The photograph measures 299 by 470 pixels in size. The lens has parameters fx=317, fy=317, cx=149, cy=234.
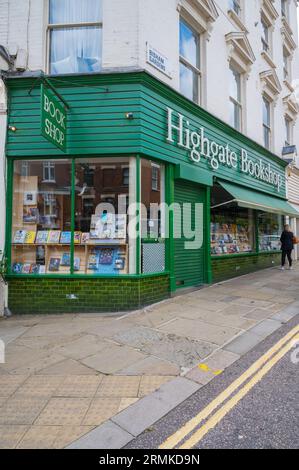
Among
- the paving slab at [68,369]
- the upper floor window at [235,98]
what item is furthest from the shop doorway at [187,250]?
the paving slab at [68,369]

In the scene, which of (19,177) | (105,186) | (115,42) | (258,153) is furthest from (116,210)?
(258,153)

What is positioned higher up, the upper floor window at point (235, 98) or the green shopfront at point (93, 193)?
the upper floor window at point (235, 98)

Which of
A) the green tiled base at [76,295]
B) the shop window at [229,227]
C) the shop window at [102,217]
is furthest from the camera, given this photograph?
the shop window at [229,227]

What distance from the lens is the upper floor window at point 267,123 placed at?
14383 millimetres

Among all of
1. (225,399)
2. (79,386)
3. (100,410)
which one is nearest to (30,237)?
(79,386)

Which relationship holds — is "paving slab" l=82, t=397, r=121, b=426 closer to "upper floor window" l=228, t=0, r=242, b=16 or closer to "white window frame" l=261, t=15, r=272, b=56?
"upper floor window" l=228, t=0, r=242, b=16

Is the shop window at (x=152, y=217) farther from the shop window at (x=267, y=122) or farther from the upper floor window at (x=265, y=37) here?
the upper floor window at (x=265, y=37)

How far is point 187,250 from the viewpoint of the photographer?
8.70 metres

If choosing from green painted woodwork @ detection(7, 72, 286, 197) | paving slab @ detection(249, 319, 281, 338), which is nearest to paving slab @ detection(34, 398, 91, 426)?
paving slab @ detection(249, 319, 281, 338)

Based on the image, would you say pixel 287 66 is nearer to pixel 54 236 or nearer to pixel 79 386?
pixel 54 236

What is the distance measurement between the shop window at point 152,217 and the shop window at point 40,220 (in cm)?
170

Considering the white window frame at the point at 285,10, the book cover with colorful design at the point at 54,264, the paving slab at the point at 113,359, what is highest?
the white window frame at the point at 285,10

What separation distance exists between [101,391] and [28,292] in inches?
159

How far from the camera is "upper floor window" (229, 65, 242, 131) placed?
1134 cm
